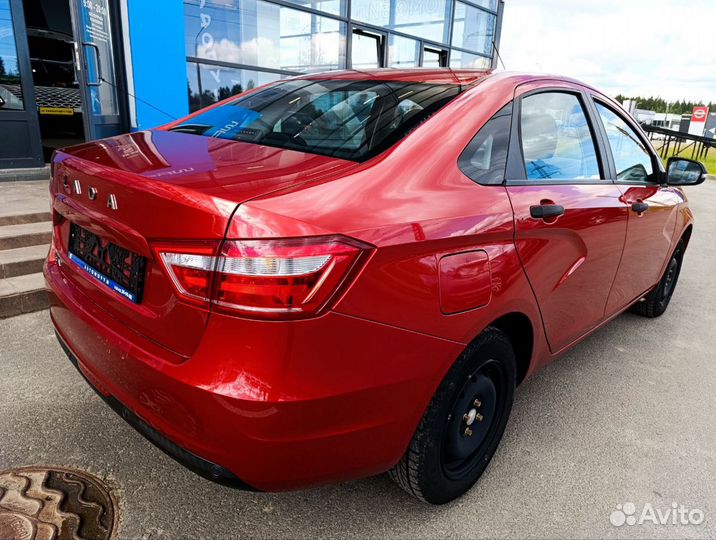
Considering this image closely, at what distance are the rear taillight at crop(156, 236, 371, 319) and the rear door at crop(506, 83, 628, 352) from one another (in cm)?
87

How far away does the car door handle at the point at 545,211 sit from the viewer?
2006 millimetres

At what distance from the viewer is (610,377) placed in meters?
3.19

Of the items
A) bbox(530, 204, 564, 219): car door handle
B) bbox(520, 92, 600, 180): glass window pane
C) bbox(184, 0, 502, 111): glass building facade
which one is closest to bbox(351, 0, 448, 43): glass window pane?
bbox(184, 0, 502, 111): glass building facade

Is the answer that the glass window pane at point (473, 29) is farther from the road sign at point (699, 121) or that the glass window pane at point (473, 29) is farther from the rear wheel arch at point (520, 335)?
the road sign at point (699, 121)

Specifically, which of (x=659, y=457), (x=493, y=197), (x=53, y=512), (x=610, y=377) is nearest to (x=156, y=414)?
(x=53, y=512)

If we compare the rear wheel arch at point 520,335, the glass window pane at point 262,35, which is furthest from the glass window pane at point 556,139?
the glass window pane at point 262,35

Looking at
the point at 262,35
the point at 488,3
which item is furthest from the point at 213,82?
the point at 488,3

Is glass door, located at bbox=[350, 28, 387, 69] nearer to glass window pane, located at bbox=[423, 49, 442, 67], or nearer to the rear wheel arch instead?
glass window pane, located at bbox=[423, 49, 442, 67]

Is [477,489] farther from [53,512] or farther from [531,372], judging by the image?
[53,512]

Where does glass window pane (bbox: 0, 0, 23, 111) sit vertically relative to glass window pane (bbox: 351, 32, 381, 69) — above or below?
below

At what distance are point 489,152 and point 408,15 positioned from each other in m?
8.72

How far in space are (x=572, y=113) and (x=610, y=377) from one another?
1.61m

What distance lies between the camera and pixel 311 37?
810 cm

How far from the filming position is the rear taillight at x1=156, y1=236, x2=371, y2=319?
1334 millimetres
